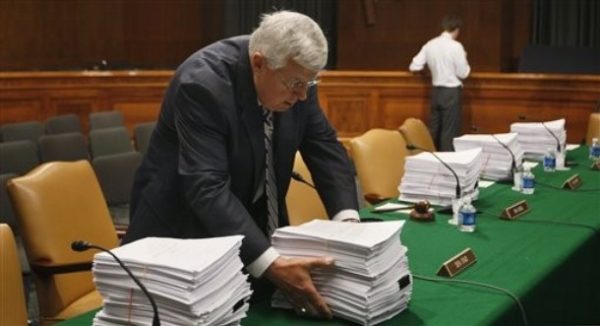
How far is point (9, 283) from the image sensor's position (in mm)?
2102

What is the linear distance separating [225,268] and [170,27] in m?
10.3

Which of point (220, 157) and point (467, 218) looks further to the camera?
point (467, 218)

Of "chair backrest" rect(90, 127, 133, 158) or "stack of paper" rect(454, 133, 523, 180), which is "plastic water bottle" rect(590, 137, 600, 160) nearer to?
"stack of paper" rect(454, 133, 523, 180)

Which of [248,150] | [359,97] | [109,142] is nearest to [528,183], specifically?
[248,150]

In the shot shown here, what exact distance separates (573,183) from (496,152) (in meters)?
0.35

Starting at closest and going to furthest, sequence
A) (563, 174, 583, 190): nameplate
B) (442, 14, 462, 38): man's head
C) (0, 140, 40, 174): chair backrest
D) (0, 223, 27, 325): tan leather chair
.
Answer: (0, 223, 27, 325): tan leather chair < (563, 174, 583, 190): nameplate < (0, 140, 40, 174): chair backrest < (442, 14, 462, 38): man's head

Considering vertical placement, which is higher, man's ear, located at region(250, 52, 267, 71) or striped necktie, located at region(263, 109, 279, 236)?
man's ear, located at region(250, 52, 267, 71)

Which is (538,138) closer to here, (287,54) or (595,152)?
(595,152)

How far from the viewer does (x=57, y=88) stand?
27.8 ft

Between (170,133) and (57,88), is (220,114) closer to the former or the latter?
(170,133)

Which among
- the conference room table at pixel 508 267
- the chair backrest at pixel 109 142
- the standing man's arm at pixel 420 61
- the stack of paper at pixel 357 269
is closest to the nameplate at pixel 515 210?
the conference room table at pixel 508 267

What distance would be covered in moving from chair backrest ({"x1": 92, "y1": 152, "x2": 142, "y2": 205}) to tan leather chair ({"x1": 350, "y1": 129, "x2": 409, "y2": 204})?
3.97 ft

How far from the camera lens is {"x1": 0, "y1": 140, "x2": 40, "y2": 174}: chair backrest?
4.68 m

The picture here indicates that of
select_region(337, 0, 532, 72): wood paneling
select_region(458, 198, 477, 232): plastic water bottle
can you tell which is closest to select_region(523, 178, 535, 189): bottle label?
select_region(458, 198, 477, 232): plastic water bottle
